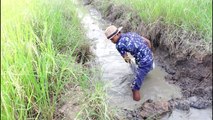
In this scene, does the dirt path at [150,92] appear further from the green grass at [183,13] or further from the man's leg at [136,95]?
the green grass at [183,13]

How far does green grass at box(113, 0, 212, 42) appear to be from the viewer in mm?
4164

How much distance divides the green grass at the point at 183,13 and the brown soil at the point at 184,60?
0.31ft

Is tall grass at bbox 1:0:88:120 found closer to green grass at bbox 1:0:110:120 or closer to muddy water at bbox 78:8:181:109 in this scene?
green grass at bbox 1:0:110:120

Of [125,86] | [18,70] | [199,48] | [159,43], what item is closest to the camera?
[18,70]

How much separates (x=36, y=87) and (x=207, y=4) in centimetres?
292

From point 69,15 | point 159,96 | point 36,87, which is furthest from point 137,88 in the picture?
point 69,15

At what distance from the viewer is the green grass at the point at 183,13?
13.7ft

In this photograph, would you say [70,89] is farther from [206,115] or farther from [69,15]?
[69,15]

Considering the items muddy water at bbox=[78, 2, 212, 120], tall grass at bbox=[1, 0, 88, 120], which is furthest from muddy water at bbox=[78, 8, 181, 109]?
tall grass at bbox=[1, 0, 88, 120]

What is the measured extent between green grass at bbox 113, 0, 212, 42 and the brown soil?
93mm

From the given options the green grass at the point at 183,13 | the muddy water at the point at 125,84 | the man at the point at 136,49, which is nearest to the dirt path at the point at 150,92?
the muddy water at the point at 125,84

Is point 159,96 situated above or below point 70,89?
below

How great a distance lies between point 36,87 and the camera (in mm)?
2553

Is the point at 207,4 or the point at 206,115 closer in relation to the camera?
the point at 206,115
